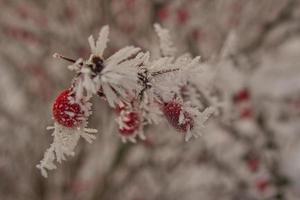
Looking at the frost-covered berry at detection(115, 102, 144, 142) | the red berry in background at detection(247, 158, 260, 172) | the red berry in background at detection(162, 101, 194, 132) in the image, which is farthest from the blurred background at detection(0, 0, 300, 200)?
the red berry in background at detection(162, 101, 194, 132)

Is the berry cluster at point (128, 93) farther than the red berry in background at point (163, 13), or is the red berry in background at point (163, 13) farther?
the red berry in background at point (163, 13)

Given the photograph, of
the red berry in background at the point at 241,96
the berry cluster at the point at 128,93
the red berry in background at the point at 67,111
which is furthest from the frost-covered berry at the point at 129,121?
the red berry in background at the point at 241,96

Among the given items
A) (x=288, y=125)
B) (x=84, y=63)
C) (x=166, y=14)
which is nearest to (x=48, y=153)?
(x=84, y=63)

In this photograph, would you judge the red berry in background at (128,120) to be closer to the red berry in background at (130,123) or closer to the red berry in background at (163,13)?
the red berry in background at (130,123)

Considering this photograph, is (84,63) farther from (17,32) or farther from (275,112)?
(17,32)

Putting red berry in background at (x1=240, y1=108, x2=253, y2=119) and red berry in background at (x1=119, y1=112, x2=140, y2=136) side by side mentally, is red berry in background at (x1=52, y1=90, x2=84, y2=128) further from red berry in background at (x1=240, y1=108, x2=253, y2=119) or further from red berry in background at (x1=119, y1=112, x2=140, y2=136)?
red berry in background at (x1=240, y1=108, x2=253, y2=119)
